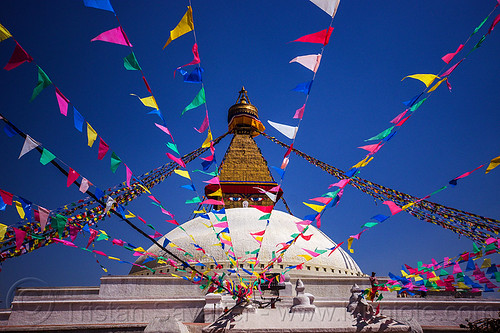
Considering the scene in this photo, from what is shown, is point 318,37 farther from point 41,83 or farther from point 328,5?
point 41,83

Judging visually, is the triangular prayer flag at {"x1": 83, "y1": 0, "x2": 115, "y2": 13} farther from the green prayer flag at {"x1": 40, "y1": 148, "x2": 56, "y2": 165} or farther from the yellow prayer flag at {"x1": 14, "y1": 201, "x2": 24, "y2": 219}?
the yellow prayer flag at {"x1": 14, "y1": 201, "x2": 24, "y2": 219}

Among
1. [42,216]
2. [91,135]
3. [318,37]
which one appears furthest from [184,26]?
[42,216]

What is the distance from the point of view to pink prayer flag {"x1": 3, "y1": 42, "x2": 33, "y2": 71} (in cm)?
310

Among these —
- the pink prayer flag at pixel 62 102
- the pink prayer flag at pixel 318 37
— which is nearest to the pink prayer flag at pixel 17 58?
the pink prayer flag at pixel 62 102

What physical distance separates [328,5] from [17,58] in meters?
3.15

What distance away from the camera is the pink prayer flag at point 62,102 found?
11.8ft

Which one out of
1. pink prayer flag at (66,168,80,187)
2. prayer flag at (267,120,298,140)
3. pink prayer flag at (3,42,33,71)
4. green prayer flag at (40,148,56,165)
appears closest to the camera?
pink prayer flag at (3,42,33,71)

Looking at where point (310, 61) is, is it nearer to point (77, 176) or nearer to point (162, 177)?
point (77, 176)

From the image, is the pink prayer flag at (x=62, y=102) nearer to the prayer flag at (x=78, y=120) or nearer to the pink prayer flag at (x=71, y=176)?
the prayer flag at (x=78, y=120)

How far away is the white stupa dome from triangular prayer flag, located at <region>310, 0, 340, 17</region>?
27.1ft

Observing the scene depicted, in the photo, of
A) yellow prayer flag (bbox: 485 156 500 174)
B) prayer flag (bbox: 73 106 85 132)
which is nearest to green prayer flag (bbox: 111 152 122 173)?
prayer flag (bbox: 73 106 85 132)

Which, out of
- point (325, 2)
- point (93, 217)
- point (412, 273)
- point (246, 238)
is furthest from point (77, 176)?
point (246, 238)

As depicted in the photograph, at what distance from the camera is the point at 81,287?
9.65 metres

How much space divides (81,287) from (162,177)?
566 centimetres
